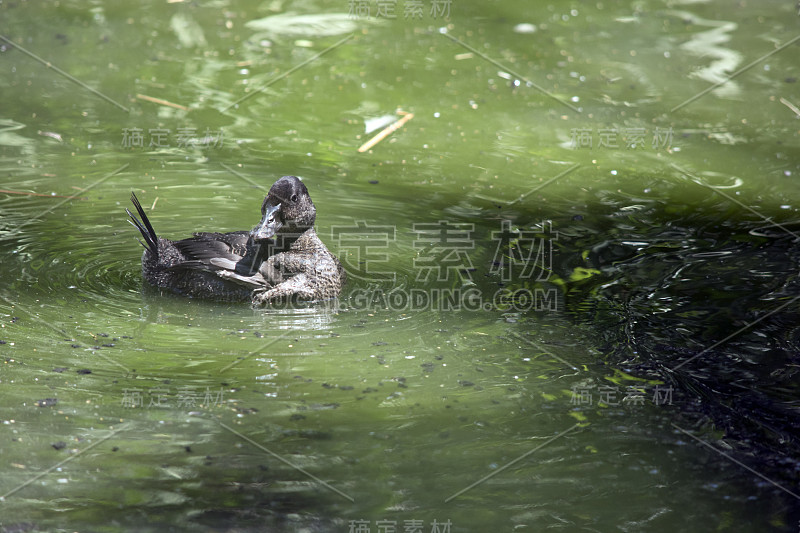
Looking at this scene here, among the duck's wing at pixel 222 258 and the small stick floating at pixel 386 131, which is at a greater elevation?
the small stick floating at pixel 386 131

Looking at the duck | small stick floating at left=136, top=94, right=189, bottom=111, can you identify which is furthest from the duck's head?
small stick floating at left=136, top=94, right=189, bottom=111

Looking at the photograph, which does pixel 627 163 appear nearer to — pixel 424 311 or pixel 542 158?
pixel 542 158

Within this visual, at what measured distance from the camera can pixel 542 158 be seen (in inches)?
335

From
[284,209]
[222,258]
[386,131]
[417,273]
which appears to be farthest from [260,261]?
[386,131]

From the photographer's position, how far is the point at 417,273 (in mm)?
6168

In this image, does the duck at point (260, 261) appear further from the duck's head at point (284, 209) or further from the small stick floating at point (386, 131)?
the small stick floating at point (386, 131)

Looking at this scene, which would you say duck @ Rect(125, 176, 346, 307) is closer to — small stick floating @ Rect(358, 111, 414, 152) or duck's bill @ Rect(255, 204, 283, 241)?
duck's bill @ Rect(255, 204, 283, 241)

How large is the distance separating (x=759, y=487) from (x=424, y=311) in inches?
88.6

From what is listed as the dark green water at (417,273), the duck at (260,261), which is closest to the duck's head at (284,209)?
→ the duck at (260,261)

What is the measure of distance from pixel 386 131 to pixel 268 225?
3.68 m

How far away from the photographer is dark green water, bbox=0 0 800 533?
12.9 feet

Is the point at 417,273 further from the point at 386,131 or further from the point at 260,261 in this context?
the point at 386,131

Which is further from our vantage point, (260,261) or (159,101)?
(159,101)

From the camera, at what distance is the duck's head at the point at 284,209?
548 cm
